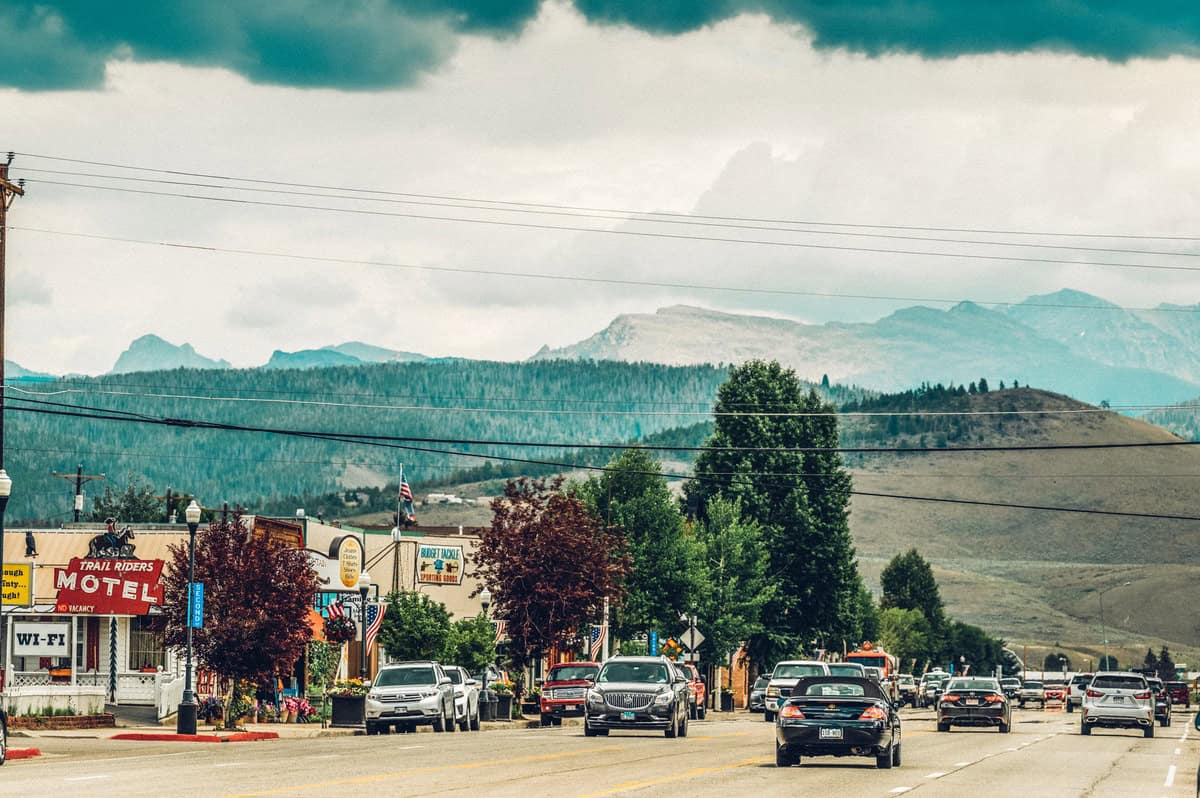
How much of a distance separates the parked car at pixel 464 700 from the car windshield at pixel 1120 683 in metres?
19.5

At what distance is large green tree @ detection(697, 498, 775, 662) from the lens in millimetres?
87312

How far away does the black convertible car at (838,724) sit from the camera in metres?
29.4

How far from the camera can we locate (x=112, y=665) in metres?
56.1

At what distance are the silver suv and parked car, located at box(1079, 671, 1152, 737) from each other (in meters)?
19.9

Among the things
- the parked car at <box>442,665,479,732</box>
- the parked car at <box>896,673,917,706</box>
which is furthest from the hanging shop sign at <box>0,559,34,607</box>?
the parked car at <box>896,673,917,706</box>

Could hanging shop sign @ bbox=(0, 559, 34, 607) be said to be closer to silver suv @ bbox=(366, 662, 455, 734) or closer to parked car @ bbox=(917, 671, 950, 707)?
silver suv @ bbox=(366, 662, 455, 734)

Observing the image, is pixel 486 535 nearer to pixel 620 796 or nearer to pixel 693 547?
pixel 693 547

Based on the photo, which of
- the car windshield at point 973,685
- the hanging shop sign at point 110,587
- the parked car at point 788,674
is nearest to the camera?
the hanging shop sign at point 110,587

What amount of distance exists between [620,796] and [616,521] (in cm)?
6192

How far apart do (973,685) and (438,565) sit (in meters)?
33.2

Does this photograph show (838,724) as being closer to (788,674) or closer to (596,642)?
(788,674)

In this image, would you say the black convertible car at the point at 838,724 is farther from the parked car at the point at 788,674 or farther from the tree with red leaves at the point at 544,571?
the tree with red leaves at the point at 544,571

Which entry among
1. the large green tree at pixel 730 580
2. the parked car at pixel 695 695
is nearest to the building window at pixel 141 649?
the parked car at pixel 695 695

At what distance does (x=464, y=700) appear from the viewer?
48656 mm
